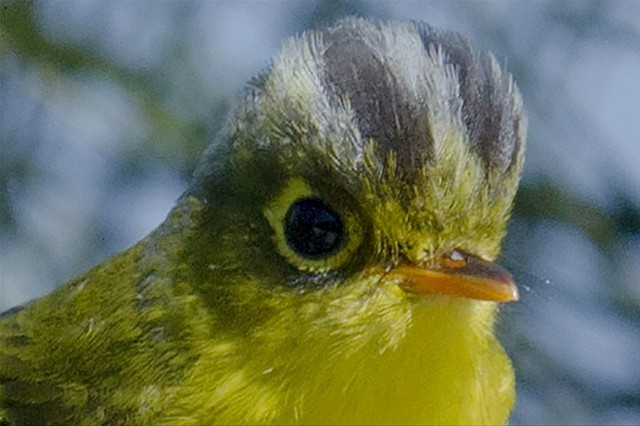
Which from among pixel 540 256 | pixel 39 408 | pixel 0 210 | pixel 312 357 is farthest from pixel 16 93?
pixel 312 357

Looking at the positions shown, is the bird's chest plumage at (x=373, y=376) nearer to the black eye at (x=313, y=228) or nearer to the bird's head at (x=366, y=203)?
the bird's head at (x=366, y=203)

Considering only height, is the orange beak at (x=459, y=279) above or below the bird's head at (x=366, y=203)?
below

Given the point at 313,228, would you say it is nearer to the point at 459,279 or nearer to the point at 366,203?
the point at 366,203

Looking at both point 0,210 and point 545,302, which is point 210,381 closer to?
point 545,302

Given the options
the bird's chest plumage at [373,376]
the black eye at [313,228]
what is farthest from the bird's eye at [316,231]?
the bird's chest plumage at [373,376]
